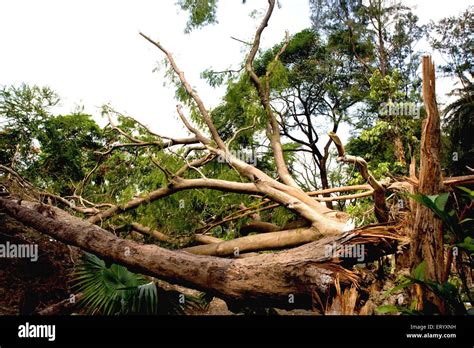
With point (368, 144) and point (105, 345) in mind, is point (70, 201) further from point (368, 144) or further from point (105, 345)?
point (368, 144)

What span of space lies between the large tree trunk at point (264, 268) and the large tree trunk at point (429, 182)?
0.25m

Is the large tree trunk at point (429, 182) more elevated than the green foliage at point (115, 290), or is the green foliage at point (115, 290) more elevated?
the large tree trunk at point (429, 182)

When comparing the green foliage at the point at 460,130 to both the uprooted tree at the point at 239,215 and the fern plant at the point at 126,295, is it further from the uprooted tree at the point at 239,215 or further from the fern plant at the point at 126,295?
the fern plant at the point at 126,295

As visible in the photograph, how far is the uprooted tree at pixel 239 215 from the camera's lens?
2.97 meters

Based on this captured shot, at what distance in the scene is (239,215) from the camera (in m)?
5.82

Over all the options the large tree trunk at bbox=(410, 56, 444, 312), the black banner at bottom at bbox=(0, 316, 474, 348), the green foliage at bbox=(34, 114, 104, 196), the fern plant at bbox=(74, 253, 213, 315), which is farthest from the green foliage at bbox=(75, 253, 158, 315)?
the large tree trunk at bbox=(410, 56, 444, 312)

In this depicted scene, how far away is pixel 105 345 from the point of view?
8.92 ft

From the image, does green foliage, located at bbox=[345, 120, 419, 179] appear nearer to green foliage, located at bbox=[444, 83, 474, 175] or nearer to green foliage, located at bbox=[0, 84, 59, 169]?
green foliage, located at bbox=[444, 83, 474, 175]

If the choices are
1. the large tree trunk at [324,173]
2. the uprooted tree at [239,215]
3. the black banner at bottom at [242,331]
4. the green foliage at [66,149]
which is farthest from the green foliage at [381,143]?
the black banner at bottom at [242,331]

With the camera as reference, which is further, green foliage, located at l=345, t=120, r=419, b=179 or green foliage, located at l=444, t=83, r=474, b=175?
green foliage, located at l=345, t=120, r=419, b=179

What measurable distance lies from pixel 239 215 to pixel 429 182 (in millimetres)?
3136

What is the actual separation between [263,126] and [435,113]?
3.57 metres

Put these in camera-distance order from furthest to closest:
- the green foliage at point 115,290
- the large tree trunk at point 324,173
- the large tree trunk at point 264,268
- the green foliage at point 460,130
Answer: the large tree trunk at point 324,173, the green foliage at point 460,130, the green foliage at point 115,290, the large tree trunk at point 264,268

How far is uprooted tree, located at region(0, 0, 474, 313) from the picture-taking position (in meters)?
2.97
